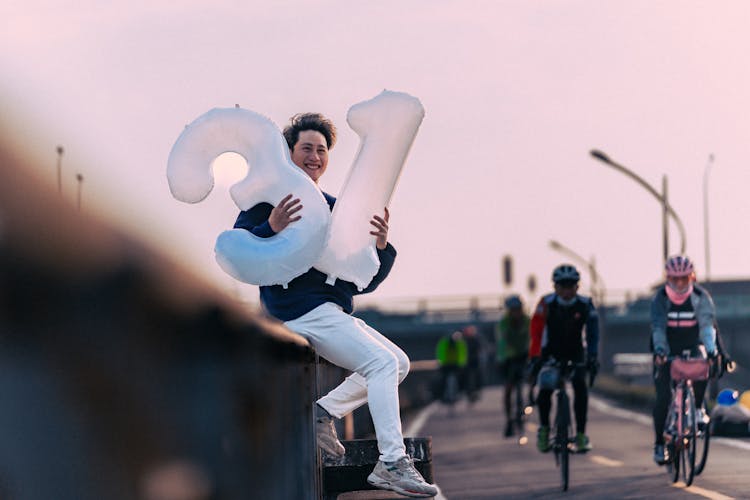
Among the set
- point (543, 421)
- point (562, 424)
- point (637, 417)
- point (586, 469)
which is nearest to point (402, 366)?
point (562, 424)

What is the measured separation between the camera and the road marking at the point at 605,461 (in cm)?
1518

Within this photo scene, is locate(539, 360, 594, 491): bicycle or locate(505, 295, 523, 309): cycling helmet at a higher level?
locate(505, 295, 523, 309): cycling helmet

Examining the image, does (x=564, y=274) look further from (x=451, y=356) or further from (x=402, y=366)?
(x=451, y=356)

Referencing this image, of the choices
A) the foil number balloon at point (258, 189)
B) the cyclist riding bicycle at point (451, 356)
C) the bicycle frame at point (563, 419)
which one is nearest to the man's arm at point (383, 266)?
the foil number balloon at point (258, 189)

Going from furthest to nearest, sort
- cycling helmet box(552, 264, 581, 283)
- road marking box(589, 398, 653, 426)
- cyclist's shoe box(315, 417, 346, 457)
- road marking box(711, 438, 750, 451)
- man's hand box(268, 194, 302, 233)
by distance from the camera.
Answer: road marking box(589, 398, 653, 426) < road marking box(711, 438, 750, 451) < cycling helmet box(552, 264, 581, 283) < cyclist's shoe box(315, 417, 346, 457) < man's hand box(268, 194, 302, 233)

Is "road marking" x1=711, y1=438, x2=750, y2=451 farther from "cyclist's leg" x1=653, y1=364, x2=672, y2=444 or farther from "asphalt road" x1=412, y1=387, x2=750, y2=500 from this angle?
"cyclist's leg" x1=653, y1=364, x2=672, y2=444

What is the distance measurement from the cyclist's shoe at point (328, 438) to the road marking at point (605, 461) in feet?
27.2

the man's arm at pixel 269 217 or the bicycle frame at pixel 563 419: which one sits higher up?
the man's arm at pixel 269 217

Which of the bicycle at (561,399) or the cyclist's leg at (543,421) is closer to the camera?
the bicycle at (561,399)

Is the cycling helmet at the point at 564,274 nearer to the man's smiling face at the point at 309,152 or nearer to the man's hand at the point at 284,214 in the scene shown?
the man's smiling face at the point at 309,152

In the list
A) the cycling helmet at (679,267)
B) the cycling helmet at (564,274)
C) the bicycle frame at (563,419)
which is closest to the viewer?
the cycling helmet at (679,267)

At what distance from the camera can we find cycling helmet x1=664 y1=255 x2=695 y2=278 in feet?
40.0

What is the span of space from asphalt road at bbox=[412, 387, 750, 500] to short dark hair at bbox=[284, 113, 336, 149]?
5360 millimetres

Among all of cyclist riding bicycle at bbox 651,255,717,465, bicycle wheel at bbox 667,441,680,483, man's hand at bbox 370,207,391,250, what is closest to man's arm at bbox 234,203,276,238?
man's hand at bbox 370,207,391,250
